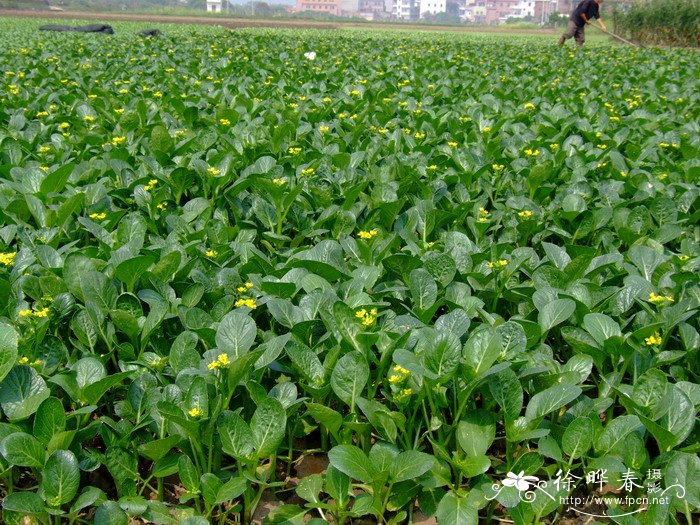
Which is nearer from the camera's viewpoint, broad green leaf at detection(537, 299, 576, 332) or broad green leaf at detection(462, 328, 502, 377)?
broad green leaf at detection(462, 328, 502, 377)

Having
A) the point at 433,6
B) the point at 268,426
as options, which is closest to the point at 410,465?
the point at 268,426

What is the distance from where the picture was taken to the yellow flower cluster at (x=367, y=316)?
202 centimetres

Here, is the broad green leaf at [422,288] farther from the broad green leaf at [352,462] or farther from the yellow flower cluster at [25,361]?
the yellow flower cluster at [25,361]

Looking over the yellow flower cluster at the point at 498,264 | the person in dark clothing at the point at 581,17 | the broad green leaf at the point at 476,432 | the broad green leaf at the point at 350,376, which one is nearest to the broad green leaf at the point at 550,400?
the broad green leaf at the point at 476,432

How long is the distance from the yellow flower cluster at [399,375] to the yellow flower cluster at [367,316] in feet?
0.54

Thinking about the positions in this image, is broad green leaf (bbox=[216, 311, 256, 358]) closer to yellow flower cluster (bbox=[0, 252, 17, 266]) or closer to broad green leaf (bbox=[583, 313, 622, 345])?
yellow flower cluster (bbox=[0, 252, 17, 266])

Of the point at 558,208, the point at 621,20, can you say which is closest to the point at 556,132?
the point at 558,208

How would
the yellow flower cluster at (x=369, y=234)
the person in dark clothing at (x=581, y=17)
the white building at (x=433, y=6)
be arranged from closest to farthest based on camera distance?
the yellow flower cluster at (x=369, y=234) → the person in dark clothing at (x=581, y=17) → the white building at (x=433, y=6)

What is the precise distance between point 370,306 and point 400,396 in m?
0.34

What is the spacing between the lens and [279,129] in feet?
14.0

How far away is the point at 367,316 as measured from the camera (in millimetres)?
2059

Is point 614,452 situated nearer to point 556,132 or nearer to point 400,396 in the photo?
point 400,396

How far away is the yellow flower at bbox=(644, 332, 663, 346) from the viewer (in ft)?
6.68

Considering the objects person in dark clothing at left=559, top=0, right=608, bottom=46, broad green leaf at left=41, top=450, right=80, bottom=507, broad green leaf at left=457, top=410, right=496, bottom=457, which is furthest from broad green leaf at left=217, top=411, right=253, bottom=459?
person in dark clothing at left=559, top=0, right=608, bottom=46
